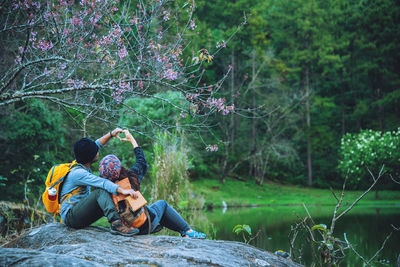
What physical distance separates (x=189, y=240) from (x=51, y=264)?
1.14 meters

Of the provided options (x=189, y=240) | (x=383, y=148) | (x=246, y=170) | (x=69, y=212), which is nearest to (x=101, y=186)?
(x=69, y=212)

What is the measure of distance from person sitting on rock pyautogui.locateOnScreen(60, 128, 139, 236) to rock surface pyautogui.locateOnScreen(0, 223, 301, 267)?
0.09 metres

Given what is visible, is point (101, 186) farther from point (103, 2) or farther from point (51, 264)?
point (103, 2)

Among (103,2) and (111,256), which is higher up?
(103,2)

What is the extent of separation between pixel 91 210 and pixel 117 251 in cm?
57

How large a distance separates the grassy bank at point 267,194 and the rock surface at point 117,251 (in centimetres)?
1265

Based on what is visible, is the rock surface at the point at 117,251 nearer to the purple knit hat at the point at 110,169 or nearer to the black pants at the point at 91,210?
the black pants at the point at 91,210

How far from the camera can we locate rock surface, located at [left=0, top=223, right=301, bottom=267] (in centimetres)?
234

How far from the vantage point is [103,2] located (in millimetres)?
4371

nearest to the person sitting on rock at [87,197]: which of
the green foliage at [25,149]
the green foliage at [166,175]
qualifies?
the green foliage at [166,175]

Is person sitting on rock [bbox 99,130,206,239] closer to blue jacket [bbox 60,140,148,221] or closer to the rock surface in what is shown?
blue jacket [bbox 60,140,148,221]

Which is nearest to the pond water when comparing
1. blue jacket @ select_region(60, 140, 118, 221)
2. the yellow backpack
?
blue jacket @ select_region(60, 140, 118, 221)

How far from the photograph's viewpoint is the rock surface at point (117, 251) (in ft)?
7.68

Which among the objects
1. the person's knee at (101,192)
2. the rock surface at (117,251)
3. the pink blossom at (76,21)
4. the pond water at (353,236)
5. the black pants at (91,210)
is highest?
the pink blossom at (76,21)
